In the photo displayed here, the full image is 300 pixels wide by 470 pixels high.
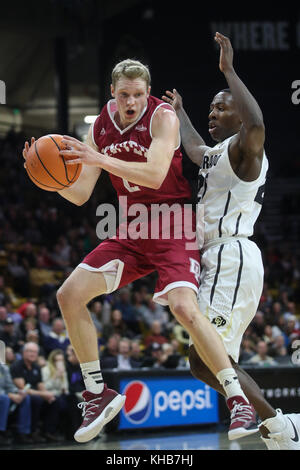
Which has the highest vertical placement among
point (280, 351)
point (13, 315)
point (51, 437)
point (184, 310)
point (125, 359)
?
point (184, 310)

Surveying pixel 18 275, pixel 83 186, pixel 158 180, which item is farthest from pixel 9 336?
pixel 158 180

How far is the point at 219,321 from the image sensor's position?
17.1 feet

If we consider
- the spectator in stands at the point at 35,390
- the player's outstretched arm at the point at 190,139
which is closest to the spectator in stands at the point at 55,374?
the spectator in stands at the point at 35,390

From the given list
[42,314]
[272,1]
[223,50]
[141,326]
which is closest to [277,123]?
[272,1]

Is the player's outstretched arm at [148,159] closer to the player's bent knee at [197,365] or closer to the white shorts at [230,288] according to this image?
the white shorts at [230,288]

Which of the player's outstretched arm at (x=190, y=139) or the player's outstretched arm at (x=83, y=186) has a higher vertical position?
the player's outstretched arm at (x=190, y=139)

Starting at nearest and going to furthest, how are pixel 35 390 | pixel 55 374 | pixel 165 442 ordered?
pixel 165 442 < pixel 35 390 < pixel 55 374

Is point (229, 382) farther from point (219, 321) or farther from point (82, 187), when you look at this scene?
point (82, 187)

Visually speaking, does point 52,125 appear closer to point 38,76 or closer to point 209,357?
point 38,76

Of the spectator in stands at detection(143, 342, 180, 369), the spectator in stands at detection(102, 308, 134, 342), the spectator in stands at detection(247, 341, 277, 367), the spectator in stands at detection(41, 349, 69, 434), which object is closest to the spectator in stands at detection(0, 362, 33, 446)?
the spectator in stands at detection(41, 349, 69, 434)

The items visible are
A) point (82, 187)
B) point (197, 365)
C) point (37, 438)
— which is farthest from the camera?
point (37, 438)

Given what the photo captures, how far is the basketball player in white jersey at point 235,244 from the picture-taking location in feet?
17.1

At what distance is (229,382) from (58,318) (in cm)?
722

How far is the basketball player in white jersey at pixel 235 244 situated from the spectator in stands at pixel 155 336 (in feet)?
22.4
